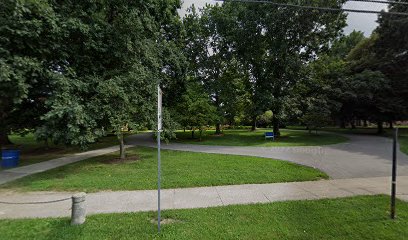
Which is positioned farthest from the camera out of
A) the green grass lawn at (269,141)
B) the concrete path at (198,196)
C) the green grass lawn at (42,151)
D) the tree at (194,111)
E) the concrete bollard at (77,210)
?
the tree at (194,111)

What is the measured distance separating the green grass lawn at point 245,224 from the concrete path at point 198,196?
1.35 feet

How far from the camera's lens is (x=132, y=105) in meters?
10.5

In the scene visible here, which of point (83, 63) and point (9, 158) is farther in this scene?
point (83, 63)

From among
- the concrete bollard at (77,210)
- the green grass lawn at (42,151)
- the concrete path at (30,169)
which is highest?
the concrete bollard at (77,210)

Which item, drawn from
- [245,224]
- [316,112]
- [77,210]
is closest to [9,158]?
[77,210]

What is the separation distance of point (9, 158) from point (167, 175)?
7.31 metres

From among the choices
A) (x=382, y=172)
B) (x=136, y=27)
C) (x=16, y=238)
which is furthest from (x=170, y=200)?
(x=136, y=27)

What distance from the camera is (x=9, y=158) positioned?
10.2 metres

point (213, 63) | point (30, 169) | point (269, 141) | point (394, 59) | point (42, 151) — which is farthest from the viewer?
point (213, 63)

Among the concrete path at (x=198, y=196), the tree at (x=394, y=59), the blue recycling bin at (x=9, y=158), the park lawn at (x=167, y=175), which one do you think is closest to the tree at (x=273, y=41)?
the tree at (x=394, y=59)

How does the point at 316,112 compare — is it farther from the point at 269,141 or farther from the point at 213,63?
the point at 213,63

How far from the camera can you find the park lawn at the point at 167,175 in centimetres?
701

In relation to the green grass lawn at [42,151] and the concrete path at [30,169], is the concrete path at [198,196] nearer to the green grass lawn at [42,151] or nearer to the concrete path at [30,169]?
the concrete path at [30,169]

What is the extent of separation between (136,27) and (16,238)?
922cm
